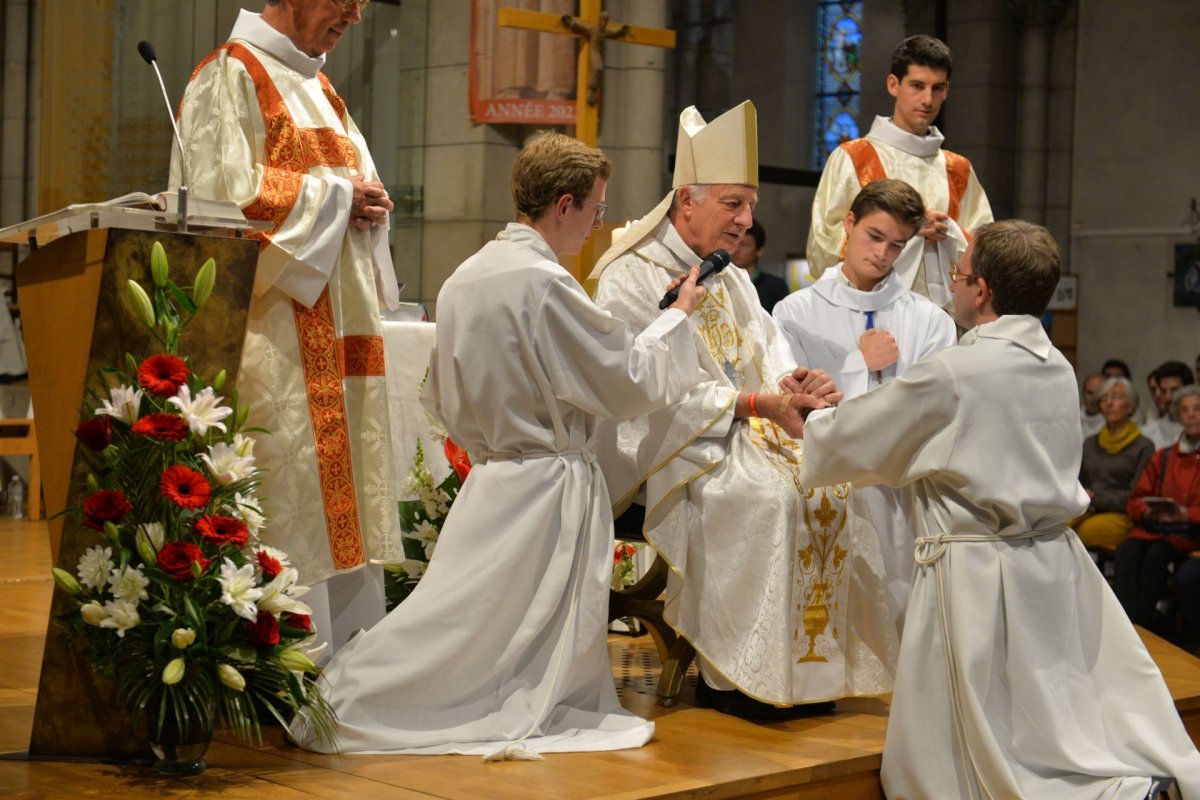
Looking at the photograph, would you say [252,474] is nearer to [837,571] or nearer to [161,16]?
[837,571]

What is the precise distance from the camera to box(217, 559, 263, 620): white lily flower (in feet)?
11.1

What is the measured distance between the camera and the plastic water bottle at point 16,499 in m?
9.73

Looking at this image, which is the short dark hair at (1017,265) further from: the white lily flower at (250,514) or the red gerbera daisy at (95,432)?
the red gerbera daisy at (95,432)

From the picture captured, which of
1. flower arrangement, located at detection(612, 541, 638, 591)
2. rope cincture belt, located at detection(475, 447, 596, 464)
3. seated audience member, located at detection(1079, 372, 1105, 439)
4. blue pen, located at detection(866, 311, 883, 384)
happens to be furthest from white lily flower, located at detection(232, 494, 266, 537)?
seated audience member, located at detection(1079, 372, 1105, 439)

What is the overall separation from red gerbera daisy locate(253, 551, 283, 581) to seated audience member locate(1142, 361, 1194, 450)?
6304 mm

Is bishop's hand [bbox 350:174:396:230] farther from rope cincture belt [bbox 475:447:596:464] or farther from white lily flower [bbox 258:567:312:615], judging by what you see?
white lily flower [bbox 258:567:312:615]

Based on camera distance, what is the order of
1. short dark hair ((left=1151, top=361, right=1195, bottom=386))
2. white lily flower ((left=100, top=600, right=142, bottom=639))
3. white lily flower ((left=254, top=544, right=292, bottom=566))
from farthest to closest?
short dark hair ((left=1151, top=361, right=1195, bottom=386)), white lily flower ((left=254, top=544, right=292, bottom=566)), white lily flower ((left=100, top=600, right=142, bottom=639))

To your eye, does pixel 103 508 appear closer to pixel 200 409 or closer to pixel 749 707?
pixel 200 409

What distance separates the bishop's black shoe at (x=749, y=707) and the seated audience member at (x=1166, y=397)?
4.98 metres

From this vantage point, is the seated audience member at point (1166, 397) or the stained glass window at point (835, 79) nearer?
the seated audience member at point (1166, 397)

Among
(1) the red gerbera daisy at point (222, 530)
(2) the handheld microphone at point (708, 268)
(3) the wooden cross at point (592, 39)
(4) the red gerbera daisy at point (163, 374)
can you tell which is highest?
(3) the wooden cross at point (592, 39)

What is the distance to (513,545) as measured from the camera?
3.87m

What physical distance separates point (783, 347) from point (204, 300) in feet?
5.96

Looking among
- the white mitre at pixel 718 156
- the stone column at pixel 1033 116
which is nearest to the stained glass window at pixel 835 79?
the stone column at pixel 1033 116
